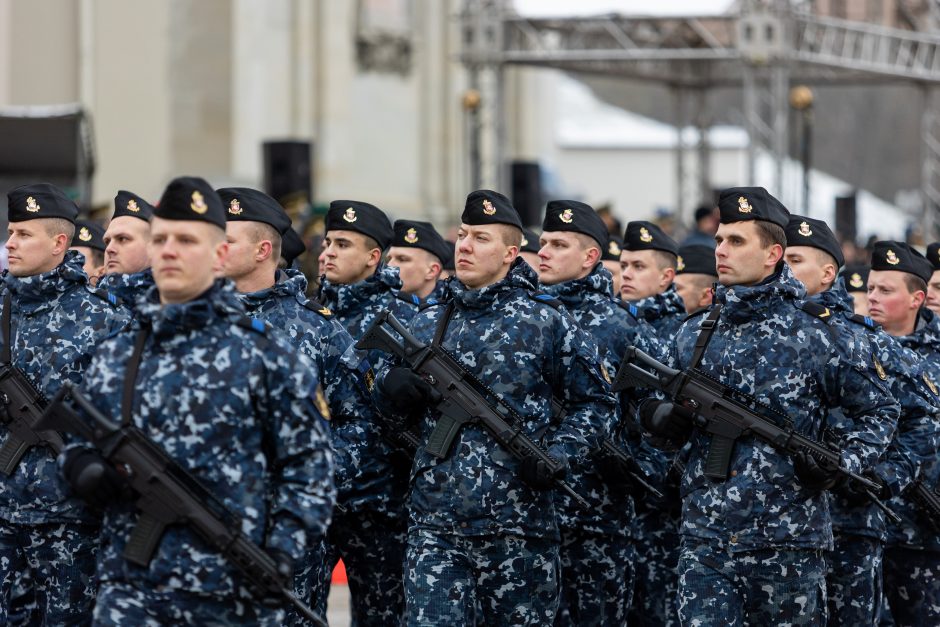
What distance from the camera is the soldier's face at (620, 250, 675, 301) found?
10.1 m

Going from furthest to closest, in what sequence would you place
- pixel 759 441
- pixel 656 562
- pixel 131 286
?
pixel 656 562, pixel 131 286, pixel 759 441

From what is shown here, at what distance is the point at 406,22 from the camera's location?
97.4 ft

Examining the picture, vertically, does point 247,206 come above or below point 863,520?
above

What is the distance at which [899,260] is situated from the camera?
9.12 meters

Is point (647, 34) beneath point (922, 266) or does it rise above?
above

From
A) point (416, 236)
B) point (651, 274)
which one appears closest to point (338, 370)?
point (416, 236)

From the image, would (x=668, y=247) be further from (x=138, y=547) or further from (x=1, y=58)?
(x=1, y=58)

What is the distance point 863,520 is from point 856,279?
2682mm

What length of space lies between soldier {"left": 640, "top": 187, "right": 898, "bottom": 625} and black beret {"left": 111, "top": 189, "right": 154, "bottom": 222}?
2.65m

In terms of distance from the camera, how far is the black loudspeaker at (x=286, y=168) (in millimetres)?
20016

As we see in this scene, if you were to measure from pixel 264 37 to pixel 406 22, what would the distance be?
4.05m

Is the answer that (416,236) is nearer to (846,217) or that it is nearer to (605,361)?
(605,361)

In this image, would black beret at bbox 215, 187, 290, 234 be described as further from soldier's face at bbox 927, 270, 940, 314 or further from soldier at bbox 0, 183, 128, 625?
soldier's face at bbox 927, 270, 940, 314

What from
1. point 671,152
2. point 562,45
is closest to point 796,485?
point 562,45
